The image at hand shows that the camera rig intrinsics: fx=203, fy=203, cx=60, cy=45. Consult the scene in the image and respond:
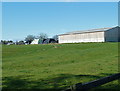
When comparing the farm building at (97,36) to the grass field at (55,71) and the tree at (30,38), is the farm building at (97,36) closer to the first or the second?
the tree at (30,38)

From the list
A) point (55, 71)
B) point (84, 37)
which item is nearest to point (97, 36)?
point (84, 37)

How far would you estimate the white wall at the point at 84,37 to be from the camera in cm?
10050

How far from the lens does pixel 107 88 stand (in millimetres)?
7367

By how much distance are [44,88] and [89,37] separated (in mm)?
101288

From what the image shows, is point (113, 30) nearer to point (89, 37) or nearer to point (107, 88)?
point (89, 37)

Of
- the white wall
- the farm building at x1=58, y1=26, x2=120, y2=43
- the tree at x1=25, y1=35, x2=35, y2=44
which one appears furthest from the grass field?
the tree at x1=25, y1=35, x2=35, y2=44

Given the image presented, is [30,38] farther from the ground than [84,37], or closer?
farther from the ground

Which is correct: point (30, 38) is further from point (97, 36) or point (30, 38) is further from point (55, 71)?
point (55, 71)

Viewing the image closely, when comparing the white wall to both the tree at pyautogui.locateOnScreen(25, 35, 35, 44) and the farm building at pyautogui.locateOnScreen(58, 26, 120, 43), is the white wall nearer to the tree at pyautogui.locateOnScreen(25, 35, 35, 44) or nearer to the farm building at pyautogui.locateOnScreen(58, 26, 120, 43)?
the farm building at pyautogui.locateOnScreen(58, 26, 120, 43)

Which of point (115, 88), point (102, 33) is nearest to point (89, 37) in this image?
point (102, 33)

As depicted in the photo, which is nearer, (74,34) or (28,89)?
(28,89)

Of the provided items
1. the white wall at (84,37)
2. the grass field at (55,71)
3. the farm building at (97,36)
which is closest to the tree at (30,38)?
the white wall at (84,37)

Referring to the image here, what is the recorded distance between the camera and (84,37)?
362 feet

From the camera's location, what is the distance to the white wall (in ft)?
330
